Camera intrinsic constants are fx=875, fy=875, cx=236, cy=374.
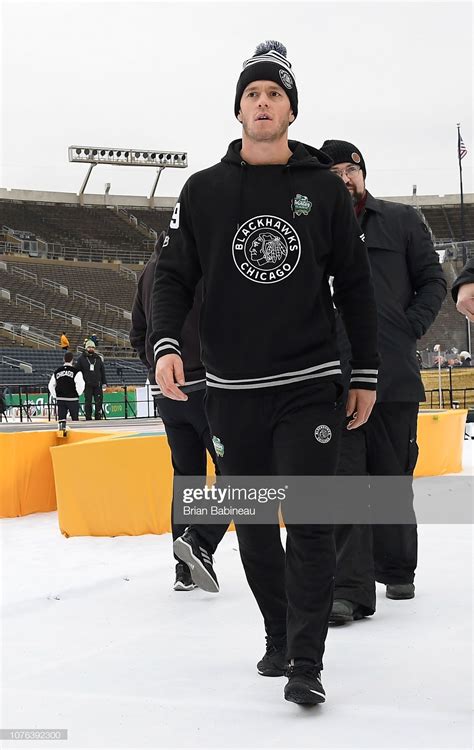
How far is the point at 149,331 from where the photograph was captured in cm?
342

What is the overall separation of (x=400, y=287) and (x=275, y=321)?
3.85 ft

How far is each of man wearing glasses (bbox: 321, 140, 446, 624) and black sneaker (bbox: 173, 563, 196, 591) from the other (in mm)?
691

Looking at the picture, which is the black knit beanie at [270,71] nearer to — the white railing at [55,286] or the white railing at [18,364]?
the white railing at [18,364]

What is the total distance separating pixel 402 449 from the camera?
3.01 metres

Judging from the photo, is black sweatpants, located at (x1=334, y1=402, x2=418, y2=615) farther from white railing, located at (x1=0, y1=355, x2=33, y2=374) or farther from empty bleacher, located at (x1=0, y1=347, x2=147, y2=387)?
white railing, located at (x1=0, y1=355, x2=33, y2=374)

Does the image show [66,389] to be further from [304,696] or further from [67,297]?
[67,297]

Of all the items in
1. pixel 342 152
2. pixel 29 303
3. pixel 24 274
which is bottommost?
pixel 342 152

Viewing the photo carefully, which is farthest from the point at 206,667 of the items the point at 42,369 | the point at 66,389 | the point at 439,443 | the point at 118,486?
the point at 42,369

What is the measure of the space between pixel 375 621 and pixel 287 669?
2.71ft

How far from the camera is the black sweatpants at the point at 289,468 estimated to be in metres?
1.96

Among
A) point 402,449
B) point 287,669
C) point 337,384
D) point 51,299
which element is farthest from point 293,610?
point 51,299

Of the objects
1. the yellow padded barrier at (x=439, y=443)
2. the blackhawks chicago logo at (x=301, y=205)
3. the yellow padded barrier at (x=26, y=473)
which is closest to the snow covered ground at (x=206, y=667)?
the blackhawks chicago logo at (x=301, y=205)

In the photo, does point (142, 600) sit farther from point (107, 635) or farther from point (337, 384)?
point (337, 384)

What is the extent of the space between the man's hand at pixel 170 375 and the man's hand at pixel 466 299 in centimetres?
67
